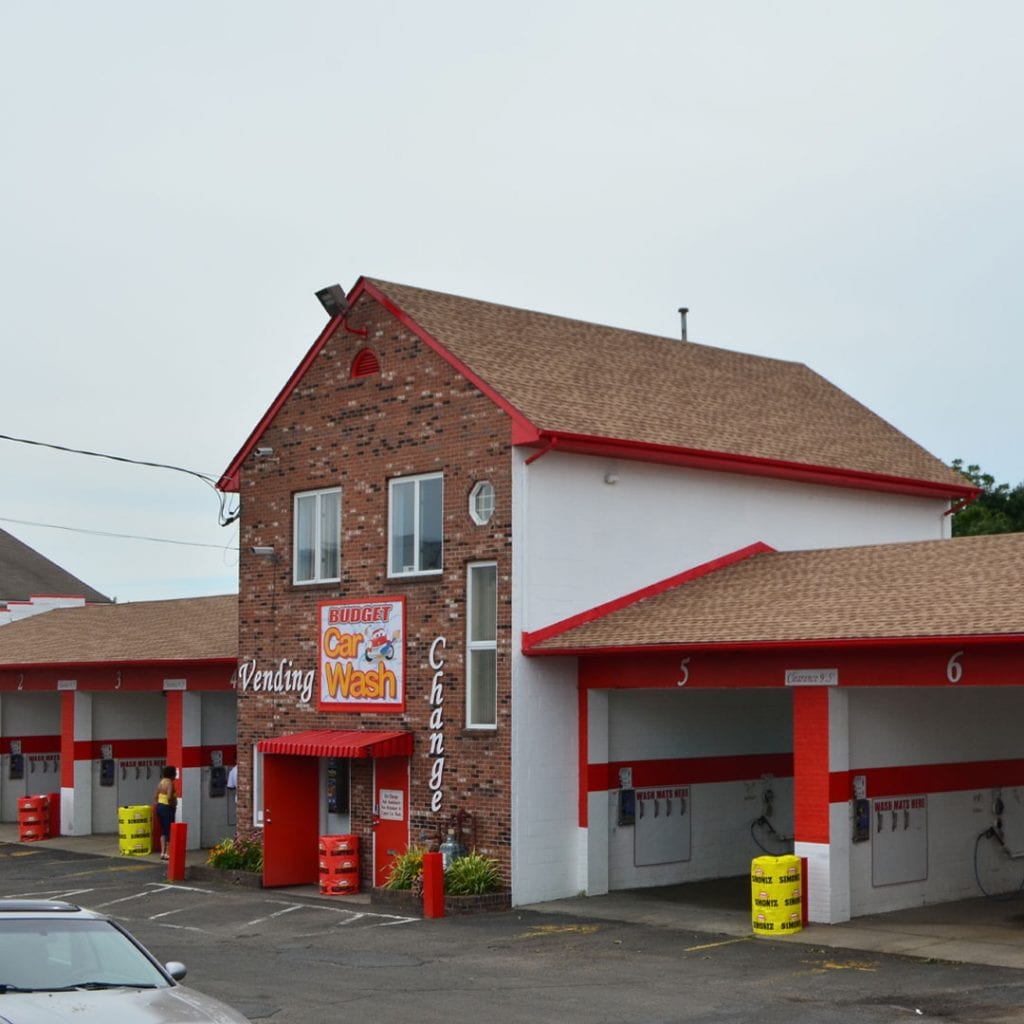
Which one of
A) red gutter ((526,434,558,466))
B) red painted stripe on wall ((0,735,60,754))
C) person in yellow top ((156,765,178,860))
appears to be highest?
red gutter ((526,434,558,466))

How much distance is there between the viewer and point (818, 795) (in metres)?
19.7

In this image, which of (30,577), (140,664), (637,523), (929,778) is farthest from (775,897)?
(30,577)

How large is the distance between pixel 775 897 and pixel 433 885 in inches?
188

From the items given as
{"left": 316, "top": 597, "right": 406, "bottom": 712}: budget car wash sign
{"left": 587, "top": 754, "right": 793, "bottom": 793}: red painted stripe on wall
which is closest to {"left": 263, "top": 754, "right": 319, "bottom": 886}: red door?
{"left": 316, "top": 597, "right": 406, "bottom": 712}: budget car wash sign

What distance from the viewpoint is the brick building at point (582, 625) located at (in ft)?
67.9

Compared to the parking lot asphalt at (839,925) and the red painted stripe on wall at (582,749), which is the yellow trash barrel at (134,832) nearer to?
the parking lot asphalt at (839,925)

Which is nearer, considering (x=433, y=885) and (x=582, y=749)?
(x=433, y=885)

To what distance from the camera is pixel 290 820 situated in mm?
25703

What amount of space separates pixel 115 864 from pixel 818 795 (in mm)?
14079

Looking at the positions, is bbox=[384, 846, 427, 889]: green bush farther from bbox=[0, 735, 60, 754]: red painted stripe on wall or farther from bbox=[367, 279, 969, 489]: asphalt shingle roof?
bbox=[0, 735, 60, 754]: red painted stripe on wall

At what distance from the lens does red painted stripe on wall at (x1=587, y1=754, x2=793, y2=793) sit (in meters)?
23.0

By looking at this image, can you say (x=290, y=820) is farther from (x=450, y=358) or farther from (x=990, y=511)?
(x=990, y=511)

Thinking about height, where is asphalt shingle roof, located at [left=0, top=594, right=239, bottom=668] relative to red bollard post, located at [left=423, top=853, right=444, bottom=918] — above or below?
above

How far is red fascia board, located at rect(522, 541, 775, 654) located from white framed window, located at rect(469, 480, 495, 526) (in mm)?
1797
